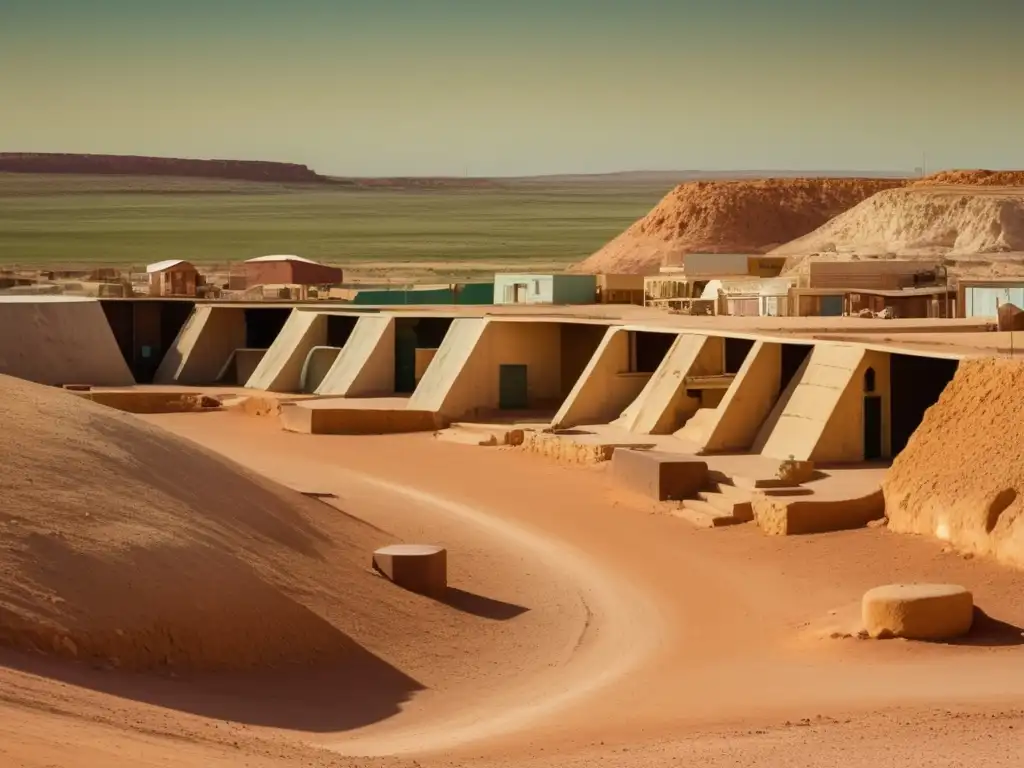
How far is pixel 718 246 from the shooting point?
314 ft

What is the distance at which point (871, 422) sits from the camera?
2730 cm

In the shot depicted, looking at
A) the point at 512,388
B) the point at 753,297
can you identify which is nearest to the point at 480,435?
the point at 512,388

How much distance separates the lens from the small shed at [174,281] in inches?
2047

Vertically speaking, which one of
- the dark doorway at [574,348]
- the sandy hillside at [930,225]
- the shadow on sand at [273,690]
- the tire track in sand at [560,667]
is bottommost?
the tire track in sand at [560,667]

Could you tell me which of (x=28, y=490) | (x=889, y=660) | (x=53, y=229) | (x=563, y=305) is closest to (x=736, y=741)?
(x=889, y=660)

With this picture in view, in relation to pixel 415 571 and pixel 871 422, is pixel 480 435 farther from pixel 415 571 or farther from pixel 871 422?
pixel 415 571

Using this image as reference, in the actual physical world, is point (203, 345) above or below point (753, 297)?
below

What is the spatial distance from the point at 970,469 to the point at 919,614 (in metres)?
4.36

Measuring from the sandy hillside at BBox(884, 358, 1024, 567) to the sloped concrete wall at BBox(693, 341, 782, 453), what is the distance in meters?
5.62

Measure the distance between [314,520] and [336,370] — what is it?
20.7 meters

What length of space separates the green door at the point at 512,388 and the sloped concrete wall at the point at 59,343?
37.1ft

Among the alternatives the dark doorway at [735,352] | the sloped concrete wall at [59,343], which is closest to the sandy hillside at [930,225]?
the sloped concrete wall at [59,343]

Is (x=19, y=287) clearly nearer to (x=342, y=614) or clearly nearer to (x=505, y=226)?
(x=342, y=614)

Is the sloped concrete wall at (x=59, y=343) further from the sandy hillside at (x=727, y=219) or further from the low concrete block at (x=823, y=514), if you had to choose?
the sandy hillside at (x=727, y=219)
